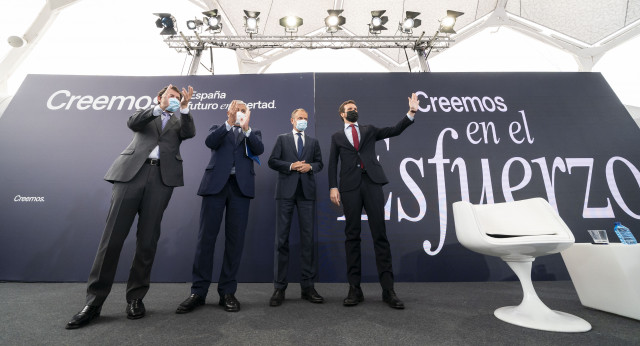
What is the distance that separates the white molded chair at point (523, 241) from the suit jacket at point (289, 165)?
1386mm

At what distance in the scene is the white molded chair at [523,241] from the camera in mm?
1793

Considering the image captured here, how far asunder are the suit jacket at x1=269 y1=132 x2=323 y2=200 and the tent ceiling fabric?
19.4 feet

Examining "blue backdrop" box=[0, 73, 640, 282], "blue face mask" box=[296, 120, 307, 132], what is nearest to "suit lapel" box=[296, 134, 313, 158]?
"blue face mask" box=[296, 120, 307, 132]

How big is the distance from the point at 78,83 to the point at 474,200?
626cm

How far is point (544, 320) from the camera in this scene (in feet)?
5.81

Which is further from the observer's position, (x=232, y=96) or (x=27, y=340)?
(x=232, y=96)

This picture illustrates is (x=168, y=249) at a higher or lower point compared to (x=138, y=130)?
lower

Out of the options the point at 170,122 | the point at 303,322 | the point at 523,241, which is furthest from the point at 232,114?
the point at 523,241

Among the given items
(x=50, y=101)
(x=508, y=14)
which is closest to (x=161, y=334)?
(x=50, y=101)

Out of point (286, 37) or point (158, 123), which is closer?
point (158, 123)

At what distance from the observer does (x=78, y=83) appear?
4.05 metres

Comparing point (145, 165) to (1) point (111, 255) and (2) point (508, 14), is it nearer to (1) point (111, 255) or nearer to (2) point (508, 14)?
(1) point (111, 255)

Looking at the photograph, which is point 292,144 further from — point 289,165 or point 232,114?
point 232,114

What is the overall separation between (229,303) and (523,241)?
7.60 feet
